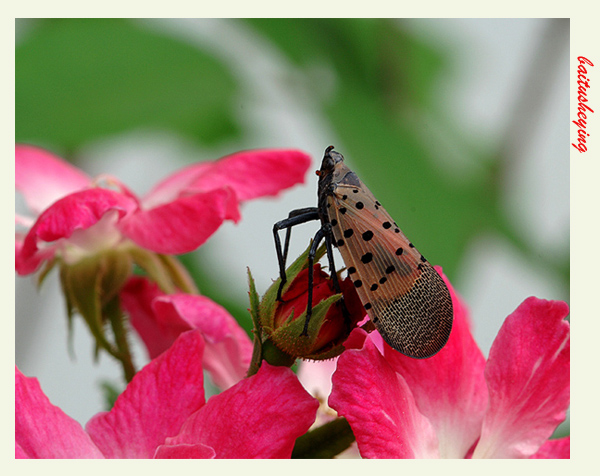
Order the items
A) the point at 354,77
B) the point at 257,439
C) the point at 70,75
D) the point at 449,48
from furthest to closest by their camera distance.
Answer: the point at 449,48 → the point at 354,77 → the point at 70,75 → the point at 257,439

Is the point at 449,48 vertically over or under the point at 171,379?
over

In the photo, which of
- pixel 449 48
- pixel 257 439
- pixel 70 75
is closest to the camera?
pixel 257 439

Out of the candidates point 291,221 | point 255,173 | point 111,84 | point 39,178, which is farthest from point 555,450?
point 111,84

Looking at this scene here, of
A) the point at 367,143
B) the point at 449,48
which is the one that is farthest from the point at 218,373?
the point at 449,48

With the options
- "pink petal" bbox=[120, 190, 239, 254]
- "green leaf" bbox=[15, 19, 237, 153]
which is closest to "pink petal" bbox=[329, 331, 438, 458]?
"pink petal" bbox=[120, 190, 239, 254]

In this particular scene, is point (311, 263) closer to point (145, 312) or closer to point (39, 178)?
point (145, 312)

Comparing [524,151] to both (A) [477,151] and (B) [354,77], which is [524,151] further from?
(B) [354,77]

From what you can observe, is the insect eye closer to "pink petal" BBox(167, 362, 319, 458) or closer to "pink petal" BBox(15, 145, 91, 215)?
"pink petal" BBox(167, 362, 319, 458)

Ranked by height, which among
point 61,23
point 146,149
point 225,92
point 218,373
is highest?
point 61,23
